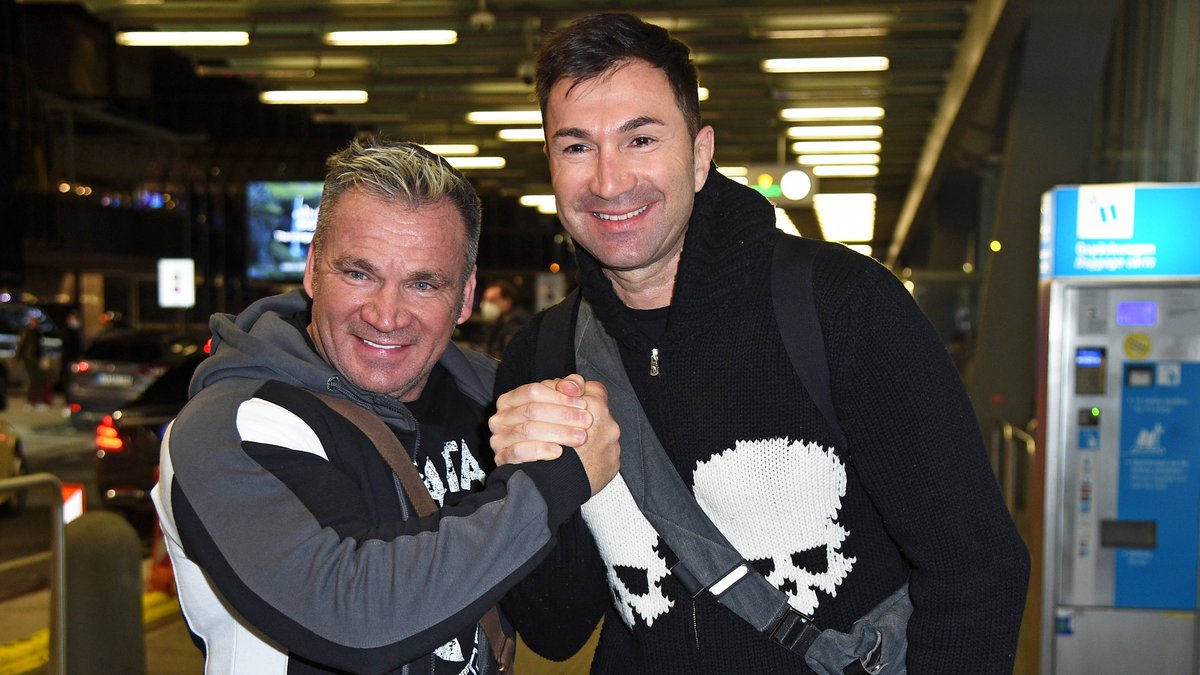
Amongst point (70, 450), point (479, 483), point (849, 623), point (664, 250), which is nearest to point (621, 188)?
point (664, 250)

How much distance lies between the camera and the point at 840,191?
27.1 meters

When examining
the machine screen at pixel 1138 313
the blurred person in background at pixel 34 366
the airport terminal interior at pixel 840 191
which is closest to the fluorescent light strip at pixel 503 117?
the airport terminal interior at pixel 840 191

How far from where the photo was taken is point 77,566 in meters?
5.00

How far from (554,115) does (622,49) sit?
18 centimetres

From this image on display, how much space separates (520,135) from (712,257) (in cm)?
1693

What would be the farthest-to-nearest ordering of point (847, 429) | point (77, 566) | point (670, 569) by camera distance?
point (77, 566), point (670, 569), point (847, 429)

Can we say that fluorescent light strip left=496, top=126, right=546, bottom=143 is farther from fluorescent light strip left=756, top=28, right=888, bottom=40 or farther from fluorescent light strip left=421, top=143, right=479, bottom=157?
fluorescent light strip left=756, top=28, right=888, bottom=40

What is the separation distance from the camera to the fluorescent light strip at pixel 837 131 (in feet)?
57.8

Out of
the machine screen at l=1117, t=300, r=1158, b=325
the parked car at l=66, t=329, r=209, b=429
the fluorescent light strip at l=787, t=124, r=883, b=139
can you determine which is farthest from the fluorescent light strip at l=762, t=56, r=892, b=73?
the parked car at l=66, t=329, r=209, b=429

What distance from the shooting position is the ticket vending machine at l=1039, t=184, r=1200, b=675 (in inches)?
211

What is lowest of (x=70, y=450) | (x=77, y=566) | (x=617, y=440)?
(x=70, y=450)

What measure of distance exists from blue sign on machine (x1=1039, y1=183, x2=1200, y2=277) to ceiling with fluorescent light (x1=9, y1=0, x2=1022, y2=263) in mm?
4197

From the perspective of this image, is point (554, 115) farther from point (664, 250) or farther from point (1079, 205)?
point (1079, 205)

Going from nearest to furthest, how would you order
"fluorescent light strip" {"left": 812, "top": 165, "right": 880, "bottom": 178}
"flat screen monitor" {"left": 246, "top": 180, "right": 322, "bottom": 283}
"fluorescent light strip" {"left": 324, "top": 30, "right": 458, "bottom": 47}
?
"fluorescent light strip" {"left": 324, "top": 30, "right": 458, "bottom": 47} < "flat screen monitor" {"left": 246, "top": 180, "right": 322, "bottom": 283} < "fluorescent light strip" {"left": 812, "top": 165, "right": 880, "bottom": 178}
